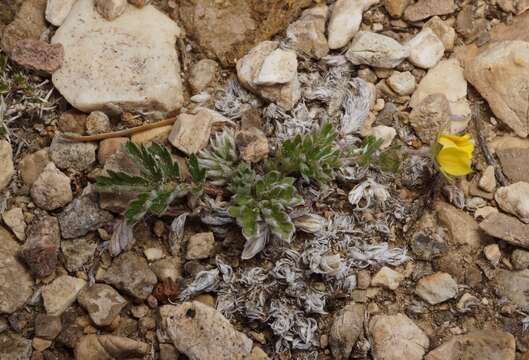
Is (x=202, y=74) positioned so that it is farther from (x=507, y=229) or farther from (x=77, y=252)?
(x=507, y=229)

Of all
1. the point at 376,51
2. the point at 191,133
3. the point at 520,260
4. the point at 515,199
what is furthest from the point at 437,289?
the point at 191,133

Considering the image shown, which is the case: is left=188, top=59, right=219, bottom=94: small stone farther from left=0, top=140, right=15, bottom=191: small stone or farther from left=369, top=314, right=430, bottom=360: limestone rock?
left=369, top=314, right=430, bottom=360: limestone rock

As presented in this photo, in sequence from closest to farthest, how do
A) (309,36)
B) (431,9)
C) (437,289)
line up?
1. (437,289)
2. (309,36)
3. (431,9)

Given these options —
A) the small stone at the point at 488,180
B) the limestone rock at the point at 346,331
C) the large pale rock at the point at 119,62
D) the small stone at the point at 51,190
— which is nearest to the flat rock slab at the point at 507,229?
the small stone at the point at 488,180

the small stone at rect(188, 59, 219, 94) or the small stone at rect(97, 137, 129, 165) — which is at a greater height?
the small stone at rect(188, 59, 219, 94)

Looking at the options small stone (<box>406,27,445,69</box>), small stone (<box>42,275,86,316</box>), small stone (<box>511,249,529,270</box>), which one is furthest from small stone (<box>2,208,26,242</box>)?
small stone (<box>511,249,529,270</box>)

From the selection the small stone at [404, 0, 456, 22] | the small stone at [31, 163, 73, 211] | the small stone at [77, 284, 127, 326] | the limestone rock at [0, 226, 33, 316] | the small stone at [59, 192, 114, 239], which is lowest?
the small stone at [77, 284, 127, 326]

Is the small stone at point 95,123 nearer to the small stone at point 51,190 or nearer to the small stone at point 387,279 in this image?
the small stone at point 51,190
